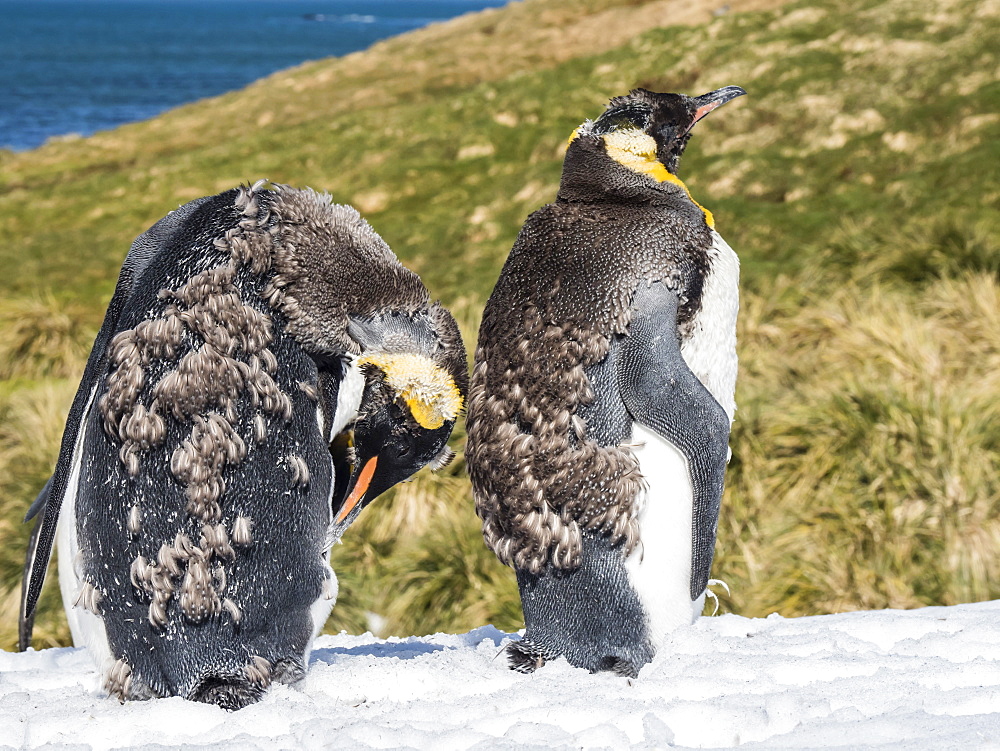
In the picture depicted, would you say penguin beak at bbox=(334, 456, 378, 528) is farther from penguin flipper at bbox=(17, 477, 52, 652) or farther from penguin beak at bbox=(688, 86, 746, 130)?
penguin beak at bbox=(688, 86, 746, 130)

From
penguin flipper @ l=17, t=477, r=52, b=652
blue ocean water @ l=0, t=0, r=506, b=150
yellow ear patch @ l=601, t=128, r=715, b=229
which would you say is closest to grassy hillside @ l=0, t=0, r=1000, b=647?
penguin flipper @ l=17, t=477, r=52, b=652

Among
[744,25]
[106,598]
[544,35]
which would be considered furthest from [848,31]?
[106,598]

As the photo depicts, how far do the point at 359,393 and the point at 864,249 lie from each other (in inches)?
204

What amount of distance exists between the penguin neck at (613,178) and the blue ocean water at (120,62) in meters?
33.6

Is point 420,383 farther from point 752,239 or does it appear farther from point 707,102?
point 752,239

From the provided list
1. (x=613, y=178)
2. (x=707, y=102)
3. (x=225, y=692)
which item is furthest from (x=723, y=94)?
(x=225, y=692)

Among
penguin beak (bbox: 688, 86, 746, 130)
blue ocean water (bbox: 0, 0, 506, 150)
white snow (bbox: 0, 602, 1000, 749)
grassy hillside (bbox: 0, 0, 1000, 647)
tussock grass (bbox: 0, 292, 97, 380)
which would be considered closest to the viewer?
white snow (bbox: 0, 602, 1000, 749)

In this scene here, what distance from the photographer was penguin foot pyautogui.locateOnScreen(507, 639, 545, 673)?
2689 mm

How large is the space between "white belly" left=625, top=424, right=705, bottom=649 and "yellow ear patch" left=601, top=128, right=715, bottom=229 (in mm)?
682

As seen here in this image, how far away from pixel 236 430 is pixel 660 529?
1.07 metres

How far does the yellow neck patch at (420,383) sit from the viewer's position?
248 centimetres

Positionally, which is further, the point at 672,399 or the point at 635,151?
the point at 635,151

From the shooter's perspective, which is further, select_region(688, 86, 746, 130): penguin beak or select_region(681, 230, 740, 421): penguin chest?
select_region(688, 86, 746, 130): penguin beak

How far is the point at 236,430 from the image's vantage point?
2.34m
